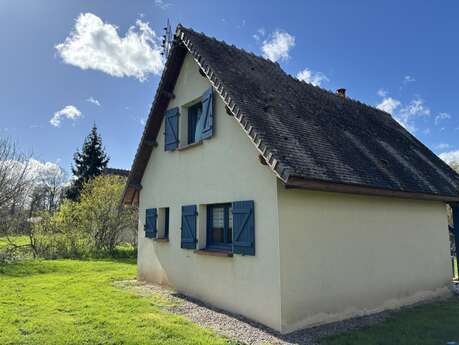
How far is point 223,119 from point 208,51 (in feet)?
7.56

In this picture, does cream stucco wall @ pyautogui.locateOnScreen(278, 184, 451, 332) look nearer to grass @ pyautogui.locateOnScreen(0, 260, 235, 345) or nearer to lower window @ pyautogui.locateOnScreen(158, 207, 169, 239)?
grass @ pyautogui.locateOnScreen(0, 260, 235, 345)

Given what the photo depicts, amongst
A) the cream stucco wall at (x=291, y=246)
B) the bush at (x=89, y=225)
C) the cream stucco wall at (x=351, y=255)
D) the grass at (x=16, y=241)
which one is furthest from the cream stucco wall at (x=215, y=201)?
the grass at (x=16, y=241)

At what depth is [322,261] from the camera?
6.67 meters

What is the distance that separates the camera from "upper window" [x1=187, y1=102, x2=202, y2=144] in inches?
386

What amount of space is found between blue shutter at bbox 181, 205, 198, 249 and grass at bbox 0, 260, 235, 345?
157cm

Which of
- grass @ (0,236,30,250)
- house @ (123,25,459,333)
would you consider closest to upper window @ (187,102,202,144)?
house @ (123,25,459,333)

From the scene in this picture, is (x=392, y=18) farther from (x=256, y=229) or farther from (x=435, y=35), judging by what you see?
(x=256, y=229)

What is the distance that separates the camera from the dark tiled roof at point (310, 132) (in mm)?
6621

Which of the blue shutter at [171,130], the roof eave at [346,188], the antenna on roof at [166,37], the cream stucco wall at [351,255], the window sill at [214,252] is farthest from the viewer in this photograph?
the antenna on roof at [166,37]

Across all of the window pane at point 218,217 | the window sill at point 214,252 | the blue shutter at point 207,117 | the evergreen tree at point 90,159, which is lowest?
the window sill at point 214,252

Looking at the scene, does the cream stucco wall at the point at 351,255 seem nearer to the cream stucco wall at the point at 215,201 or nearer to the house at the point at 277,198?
the house at the point at 277,198

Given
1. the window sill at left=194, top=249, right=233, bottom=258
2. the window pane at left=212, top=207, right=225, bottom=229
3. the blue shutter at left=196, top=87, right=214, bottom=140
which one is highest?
the blue shutter at left=196, top=87, right=214, bottom=140

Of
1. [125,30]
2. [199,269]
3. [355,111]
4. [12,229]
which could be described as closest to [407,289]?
[199,269]

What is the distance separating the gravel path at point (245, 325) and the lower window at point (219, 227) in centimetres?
147
